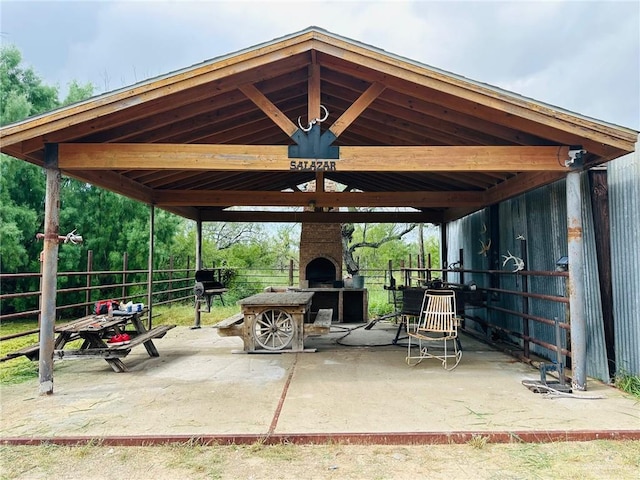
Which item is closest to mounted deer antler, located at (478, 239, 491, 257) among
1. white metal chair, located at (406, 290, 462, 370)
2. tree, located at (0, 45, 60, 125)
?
white metal chair, located at (406, 290, 462, 370)

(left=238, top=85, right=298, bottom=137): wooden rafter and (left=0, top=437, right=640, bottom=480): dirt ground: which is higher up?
(left=238, top=85, right=298, bottom=137): wooden rafter

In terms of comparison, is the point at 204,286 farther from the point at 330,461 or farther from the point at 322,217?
the point at 330,461

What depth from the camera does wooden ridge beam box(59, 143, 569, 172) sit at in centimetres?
395

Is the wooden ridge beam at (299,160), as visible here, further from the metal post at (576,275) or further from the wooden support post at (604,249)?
the wooden support post at (604,249)

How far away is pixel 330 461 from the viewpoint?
256cm

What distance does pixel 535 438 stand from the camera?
285cm

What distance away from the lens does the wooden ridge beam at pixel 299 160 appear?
3.95 m

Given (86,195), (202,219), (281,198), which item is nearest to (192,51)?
(86,195)

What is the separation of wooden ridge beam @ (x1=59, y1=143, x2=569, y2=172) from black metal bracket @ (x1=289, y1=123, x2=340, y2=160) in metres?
0.06

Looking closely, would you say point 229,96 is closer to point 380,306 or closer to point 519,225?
point 519,225

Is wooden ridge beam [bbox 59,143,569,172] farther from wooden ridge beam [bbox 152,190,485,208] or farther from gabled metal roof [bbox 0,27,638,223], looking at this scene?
wooden ridge beam [bbox 152,190,485,208]

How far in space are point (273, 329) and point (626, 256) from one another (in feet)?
14.6

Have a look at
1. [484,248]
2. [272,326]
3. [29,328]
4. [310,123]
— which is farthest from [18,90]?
[484,248]

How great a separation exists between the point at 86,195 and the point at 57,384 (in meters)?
7.85
